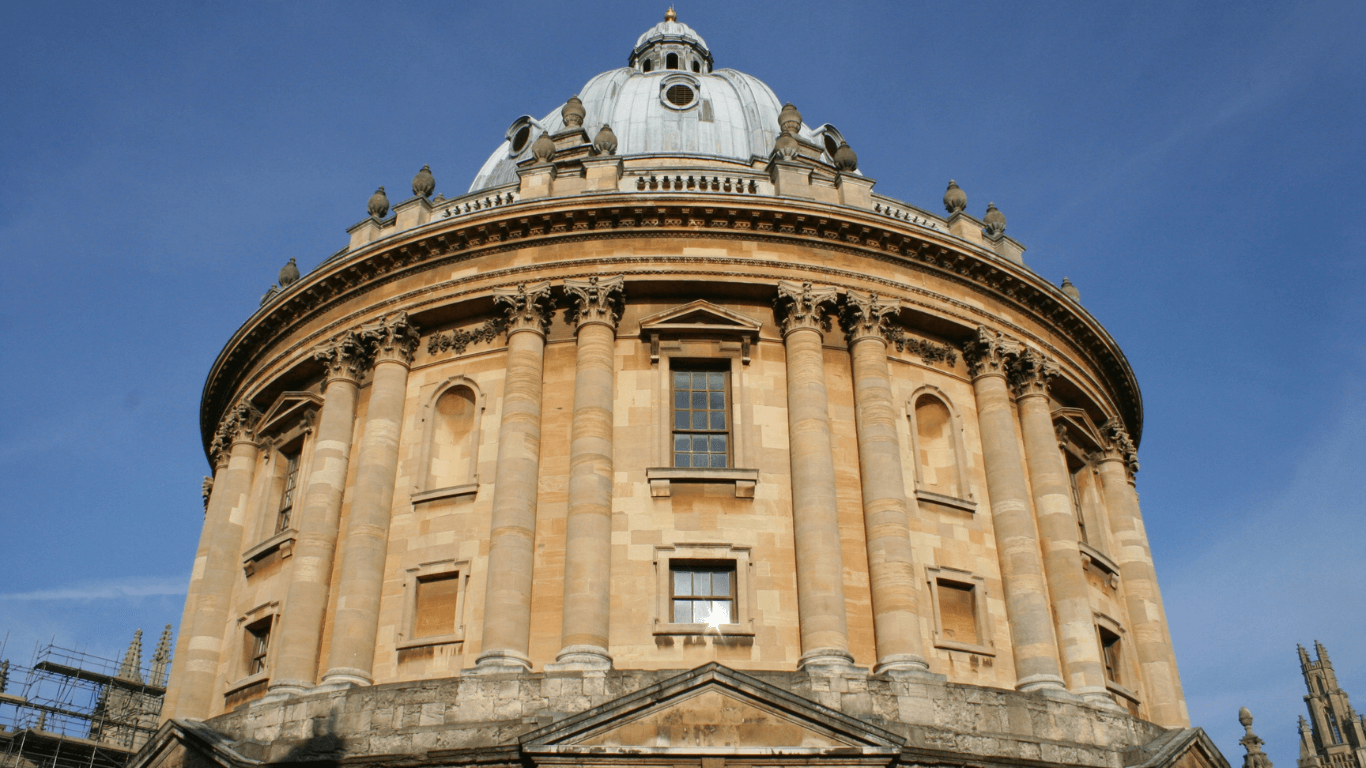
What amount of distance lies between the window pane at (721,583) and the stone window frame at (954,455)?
4.85 m

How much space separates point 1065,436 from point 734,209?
36.9ft

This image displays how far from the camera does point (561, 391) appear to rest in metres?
25.4

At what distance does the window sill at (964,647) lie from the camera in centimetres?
2314

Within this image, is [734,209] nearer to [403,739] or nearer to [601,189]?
[601,189]

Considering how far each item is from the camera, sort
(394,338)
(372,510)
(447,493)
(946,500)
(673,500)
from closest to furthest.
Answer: (673,500)
(372,510)
(447,493)
(946,500)
(394,338)

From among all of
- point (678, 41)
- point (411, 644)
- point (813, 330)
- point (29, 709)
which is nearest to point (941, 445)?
point (813, 330)

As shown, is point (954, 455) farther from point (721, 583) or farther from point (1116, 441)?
point (1116, 441)

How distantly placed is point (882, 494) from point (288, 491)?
15.2 m

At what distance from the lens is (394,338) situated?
1061 inches

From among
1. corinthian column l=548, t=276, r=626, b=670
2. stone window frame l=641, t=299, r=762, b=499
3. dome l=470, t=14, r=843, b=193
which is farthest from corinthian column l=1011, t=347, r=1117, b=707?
dome l=470, t=14, r=843, b=193

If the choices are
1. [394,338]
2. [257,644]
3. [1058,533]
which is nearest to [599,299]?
[394,338]

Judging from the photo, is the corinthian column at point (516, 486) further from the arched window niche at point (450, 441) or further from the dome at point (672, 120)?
the dome at point (672, 120)

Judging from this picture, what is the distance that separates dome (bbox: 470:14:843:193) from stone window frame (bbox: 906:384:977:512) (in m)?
12.1

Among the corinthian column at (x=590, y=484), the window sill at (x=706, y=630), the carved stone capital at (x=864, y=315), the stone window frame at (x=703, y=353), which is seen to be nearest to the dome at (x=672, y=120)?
the carved stone capital at (x=864, y=315)
